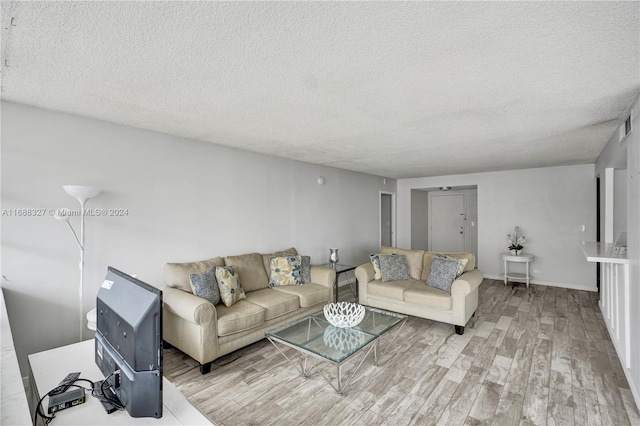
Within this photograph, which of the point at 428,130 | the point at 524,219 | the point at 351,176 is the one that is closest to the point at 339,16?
the point at 428,130

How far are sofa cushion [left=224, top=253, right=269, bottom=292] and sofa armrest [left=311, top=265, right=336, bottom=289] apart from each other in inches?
24.6

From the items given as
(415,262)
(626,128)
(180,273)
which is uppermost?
(626,128)

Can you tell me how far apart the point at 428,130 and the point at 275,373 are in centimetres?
277

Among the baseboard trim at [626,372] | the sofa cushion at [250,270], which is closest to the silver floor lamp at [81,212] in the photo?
the sofa cushion at [250,270]

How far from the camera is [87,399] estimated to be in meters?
1.16

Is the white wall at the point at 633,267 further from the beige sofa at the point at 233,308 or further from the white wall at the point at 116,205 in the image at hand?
the white wall at the point at 116,205

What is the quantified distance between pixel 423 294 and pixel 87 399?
330 centimetres

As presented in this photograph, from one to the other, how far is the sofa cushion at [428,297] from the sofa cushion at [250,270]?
1.82m

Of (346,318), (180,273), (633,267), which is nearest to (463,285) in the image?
(633,267)

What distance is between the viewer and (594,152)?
428 centimetres

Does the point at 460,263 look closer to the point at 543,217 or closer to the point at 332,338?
the point at 332,338

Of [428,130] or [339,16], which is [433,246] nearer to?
[428,130]

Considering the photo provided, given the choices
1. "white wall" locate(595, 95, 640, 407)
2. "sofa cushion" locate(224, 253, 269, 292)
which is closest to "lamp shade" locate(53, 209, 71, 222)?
"sofa cushion" locate(224, 253, 269, 292)

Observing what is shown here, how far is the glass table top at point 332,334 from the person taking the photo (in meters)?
2.30
